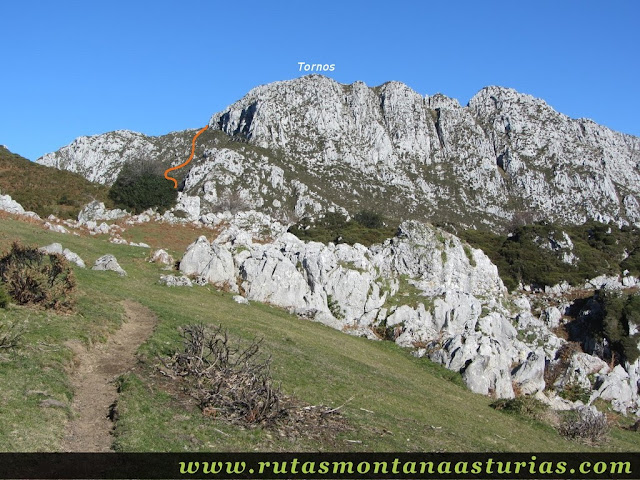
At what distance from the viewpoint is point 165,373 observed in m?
13.9

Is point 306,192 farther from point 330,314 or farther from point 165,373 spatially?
point 165,373

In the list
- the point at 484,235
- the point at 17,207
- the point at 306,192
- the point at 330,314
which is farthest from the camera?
the point at 306,192

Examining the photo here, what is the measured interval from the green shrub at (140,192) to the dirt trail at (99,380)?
45.9 metres

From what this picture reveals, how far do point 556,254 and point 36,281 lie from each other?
2909 inches

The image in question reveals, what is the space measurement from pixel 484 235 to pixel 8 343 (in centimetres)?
8427

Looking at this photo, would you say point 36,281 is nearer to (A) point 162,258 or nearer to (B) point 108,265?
(B) point 108,265

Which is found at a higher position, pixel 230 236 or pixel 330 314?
pixel 230 236

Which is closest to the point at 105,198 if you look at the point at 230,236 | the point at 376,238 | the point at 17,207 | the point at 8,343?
the point at 17,207

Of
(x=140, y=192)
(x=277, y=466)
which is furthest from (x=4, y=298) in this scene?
(x=140, y=192)

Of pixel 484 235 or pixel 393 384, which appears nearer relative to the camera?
pixel 393 384

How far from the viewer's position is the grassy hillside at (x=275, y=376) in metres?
10.6

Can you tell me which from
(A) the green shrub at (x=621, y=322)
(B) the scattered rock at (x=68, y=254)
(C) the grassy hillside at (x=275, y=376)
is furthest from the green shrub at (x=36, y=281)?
(A) the green shrub at (x=621, y=322)

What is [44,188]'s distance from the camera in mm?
57375

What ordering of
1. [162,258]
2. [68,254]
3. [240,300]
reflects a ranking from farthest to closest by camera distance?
[162,258] → [240,300] → [68,254]
